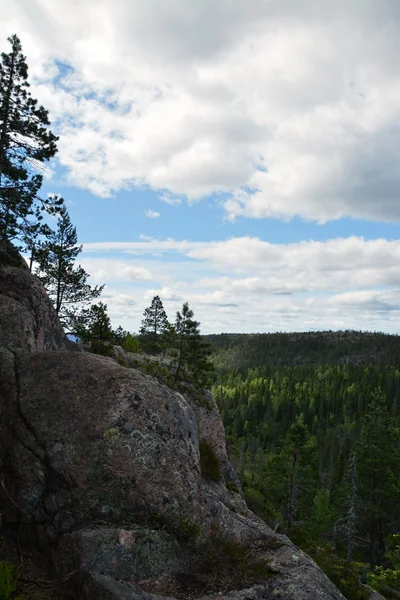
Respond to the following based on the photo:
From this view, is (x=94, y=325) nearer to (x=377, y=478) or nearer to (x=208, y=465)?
(x=208, y=465)

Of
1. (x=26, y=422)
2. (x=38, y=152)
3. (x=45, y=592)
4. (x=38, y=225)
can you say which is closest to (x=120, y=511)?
(x=45, y=592)

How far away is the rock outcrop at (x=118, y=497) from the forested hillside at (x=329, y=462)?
4.70 meters

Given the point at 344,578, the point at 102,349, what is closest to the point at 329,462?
the point at 344,578

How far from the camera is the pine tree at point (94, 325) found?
3033cm

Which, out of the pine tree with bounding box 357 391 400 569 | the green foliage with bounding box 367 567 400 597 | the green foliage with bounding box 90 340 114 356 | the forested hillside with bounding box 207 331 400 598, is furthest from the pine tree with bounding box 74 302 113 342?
the pine tree with bounding box 357 391 400 569

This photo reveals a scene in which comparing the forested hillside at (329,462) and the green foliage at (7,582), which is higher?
the green foliage at (7,582)

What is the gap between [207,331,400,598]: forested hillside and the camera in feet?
130

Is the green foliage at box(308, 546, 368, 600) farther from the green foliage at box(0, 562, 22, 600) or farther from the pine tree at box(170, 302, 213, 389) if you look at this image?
the green foliage at box(0, 562, 22, 600)

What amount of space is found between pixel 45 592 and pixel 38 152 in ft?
54.3

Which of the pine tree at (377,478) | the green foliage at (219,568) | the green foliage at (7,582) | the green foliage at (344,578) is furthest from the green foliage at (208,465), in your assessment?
the pine tree at (377,478)

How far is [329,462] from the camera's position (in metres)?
108

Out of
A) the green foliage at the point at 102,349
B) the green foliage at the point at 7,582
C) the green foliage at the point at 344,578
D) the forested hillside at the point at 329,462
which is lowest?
the forested hillside at the point at 329,462

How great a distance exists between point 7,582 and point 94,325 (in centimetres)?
2587

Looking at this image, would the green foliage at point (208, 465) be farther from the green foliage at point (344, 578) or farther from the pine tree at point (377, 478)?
the pine tree at point (377, 478)
